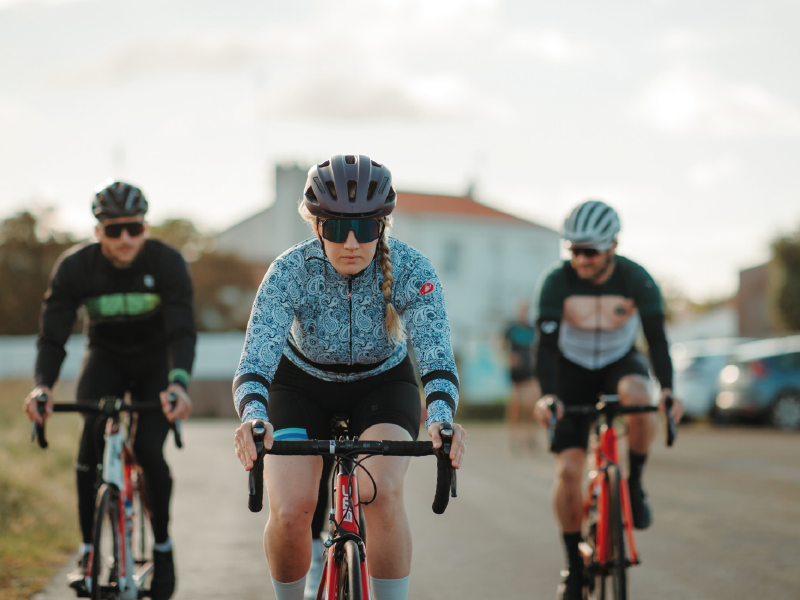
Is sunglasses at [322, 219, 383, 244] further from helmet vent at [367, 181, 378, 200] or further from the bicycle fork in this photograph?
the bicycle fork

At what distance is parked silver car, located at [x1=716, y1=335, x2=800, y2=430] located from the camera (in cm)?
1844

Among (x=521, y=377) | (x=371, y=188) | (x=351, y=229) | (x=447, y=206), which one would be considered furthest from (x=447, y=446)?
(x=447, y=206)

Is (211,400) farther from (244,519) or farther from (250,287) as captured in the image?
(250,287)

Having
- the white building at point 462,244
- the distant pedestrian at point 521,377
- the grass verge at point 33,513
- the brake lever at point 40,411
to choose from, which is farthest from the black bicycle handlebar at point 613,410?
the white building at point 462,244

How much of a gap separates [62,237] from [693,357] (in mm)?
44839

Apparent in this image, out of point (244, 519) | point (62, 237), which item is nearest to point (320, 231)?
point (244, 519)

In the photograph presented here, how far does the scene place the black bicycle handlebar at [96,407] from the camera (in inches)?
187

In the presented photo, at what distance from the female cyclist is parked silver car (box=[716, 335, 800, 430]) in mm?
15879

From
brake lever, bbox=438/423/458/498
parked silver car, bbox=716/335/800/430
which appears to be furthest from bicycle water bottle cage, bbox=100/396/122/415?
parked silver car, bbox=716/335/800/430

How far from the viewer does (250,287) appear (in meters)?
49.5

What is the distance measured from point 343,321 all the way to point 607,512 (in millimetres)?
1974

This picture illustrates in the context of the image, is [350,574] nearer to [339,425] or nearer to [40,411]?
[339,425]

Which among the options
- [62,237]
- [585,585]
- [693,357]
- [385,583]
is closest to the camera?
[385,583]

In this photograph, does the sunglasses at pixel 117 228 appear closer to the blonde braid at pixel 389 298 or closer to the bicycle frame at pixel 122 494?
the bicycle frame at pixel 122 494
